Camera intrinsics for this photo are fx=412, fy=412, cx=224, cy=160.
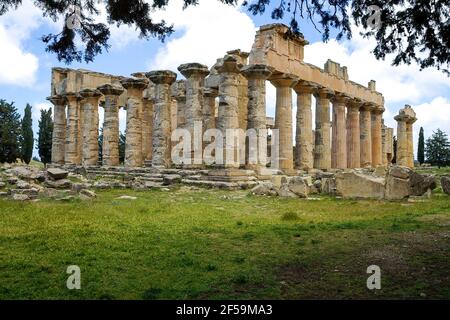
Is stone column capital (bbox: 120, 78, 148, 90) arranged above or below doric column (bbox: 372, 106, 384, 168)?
above

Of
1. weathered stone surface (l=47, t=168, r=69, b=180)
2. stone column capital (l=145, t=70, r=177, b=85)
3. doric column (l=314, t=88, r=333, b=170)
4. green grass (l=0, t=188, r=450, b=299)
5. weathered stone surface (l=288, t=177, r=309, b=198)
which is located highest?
stone column capital (l=145, t=70, r=177, b=85)

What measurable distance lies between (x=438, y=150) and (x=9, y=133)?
50029 millimetres

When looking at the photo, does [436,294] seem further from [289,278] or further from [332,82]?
[332,82]

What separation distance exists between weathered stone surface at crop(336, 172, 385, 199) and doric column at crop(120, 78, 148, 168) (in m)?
14.0

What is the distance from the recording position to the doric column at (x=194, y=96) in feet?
74.1

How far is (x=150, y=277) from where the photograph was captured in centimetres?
550

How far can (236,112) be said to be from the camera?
68.6 ft

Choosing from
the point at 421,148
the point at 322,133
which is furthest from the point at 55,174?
the point at 421,148

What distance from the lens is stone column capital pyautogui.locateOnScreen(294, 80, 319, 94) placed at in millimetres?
24547

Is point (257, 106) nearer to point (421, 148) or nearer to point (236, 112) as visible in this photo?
point (236, 112)

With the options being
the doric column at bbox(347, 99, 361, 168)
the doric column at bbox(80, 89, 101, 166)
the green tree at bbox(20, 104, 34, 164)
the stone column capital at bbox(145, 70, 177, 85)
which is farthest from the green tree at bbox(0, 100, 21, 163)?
the doric column at bbox(347, 99, 361, 168)

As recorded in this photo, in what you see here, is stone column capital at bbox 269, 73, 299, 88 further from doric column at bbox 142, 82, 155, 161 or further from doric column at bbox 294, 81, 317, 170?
doric column at bbox 142, 82, 155, 161
